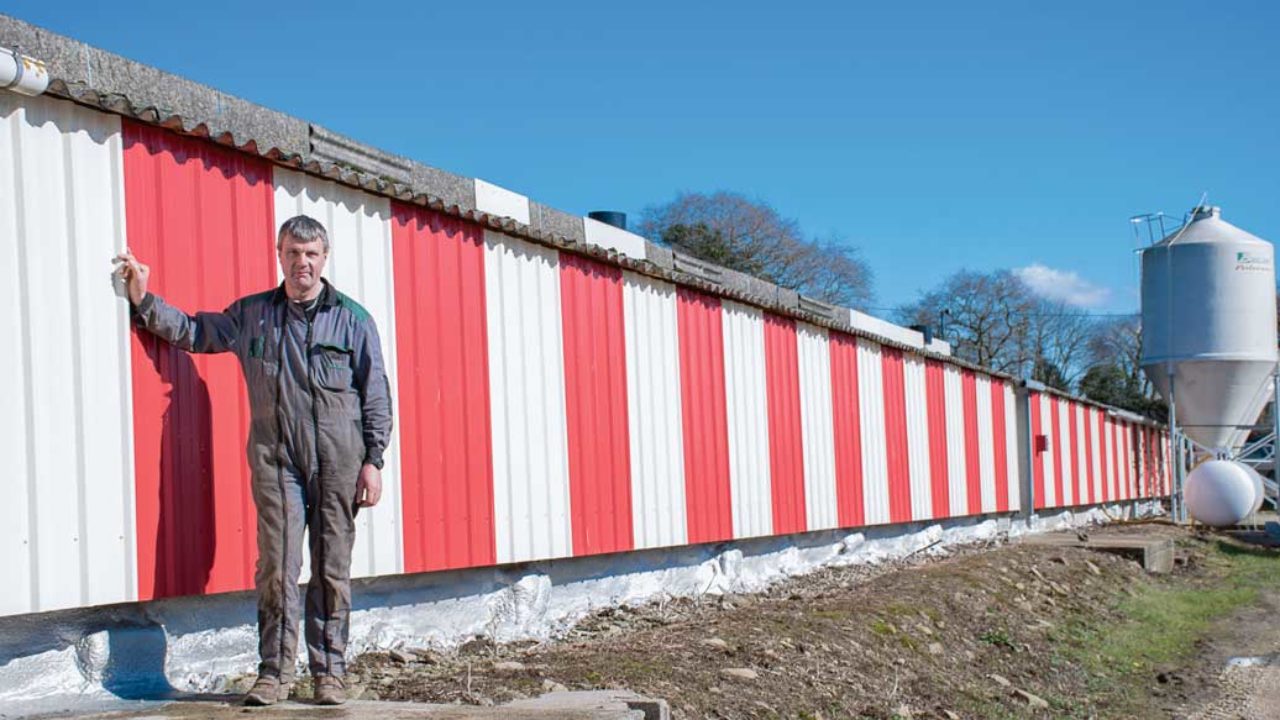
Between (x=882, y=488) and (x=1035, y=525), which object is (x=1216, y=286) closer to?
(x=1035, y=525)

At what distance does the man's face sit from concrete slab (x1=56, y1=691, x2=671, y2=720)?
4.86 ft

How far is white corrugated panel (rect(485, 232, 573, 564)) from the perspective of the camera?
7.42 meters

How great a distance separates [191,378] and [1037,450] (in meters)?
17.5

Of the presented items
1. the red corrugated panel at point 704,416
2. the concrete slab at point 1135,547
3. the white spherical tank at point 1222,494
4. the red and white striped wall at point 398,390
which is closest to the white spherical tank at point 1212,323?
the white spherical tank at point 1222,494

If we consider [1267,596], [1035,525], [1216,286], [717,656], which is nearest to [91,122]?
[717,656]

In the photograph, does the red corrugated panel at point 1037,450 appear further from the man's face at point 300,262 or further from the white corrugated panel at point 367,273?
the man's face at point 300,262

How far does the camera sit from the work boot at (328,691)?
456 cm

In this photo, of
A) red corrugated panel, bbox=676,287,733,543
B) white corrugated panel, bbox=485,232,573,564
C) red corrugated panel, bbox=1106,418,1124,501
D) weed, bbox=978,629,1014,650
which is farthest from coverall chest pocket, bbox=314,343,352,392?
red corrugated panel, bbox=1106,418,1124,501

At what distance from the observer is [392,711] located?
446 centimetres

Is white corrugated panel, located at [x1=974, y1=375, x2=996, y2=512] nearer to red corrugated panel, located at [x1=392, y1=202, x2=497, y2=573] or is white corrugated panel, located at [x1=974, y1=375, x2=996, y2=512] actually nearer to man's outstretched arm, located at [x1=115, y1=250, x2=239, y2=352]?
red corrugated panel, located at [x1=392, y1=202, x2=497, y2=573]

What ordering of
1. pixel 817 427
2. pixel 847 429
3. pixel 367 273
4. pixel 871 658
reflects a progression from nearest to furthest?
pixel 367 273 → pixel 871 658 → pixel 817 427 → pixel 847 429

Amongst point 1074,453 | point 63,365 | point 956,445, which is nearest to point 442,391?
point 63,365

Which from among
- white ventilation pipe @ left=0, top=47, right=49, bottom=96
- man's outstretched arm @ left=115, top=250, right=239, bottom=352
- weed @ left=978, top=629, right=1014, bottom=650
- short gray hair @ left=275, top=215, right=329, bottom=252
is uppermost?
white ventilation pipe @ left=0, top=47, right=49, bottom=96

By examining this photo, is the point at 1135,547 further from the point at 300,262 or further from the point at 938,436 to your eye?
the point at 300,262
